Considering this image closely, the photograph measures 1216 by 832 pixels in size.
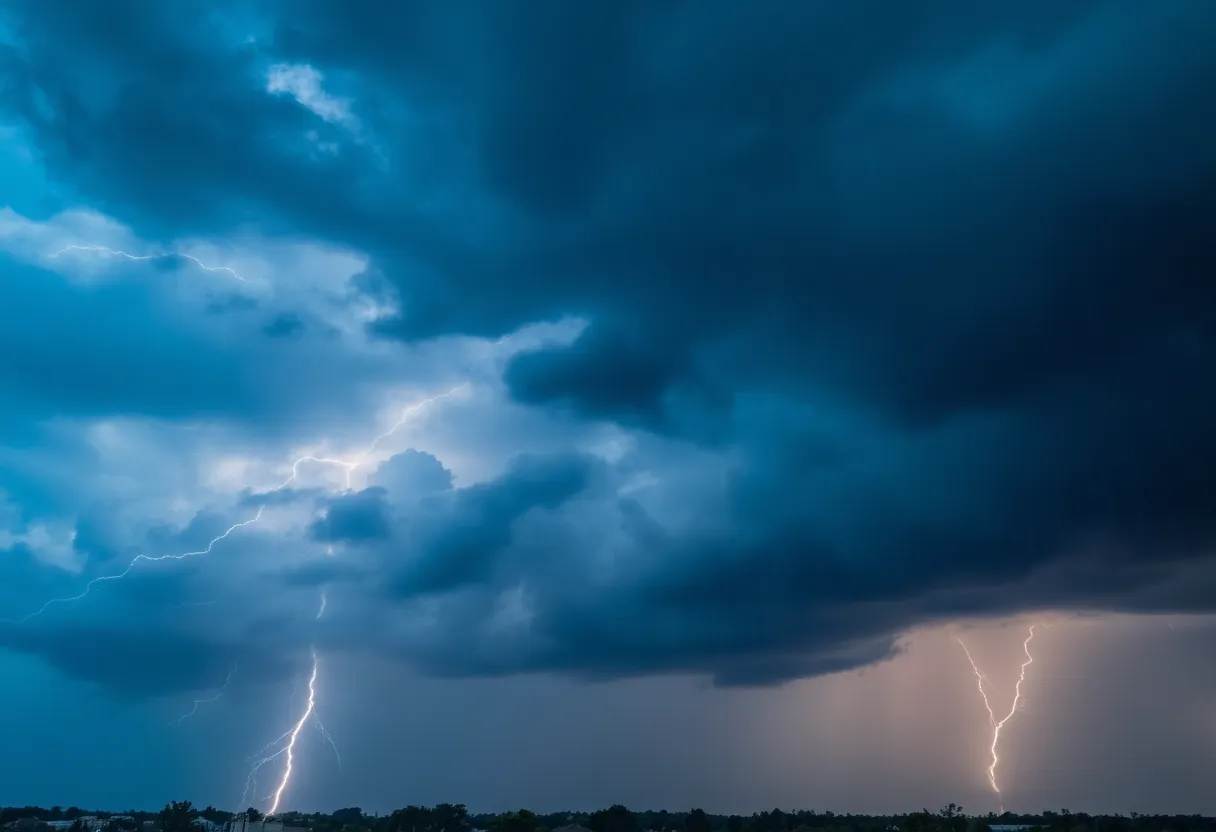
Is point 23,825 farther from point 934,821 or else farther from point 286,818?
point 934,821

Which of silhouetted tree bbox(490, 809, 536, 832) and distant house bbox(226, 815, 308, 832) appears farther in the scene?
distant house bbox(226, 815, 308, 832)

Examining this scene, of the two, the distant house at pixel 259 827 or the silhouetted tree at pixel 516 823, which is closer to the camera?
the silhouetted tree at pixel 516 823

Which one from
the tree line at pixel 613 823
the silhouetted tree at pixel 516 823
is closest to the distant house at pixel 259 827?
the tree line at pixel 613 823

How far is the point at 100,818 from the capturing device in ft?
528

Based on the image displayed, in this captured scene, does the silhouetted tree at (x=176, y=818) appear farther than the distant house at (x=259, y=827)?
No

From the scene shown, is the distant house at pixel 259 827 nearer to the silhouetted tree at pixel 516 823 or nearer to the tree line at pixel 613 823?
the tree line at pixel 613 823

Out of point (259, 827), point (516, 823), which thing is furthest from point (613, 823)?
point (259, 827)

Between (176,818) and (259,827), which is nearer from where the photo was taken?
(176,818)

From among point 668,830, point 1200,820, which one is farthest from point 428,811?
point 1200,820

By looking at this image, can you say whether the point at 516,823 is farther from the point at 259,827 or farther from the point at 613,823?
the point at 259,827

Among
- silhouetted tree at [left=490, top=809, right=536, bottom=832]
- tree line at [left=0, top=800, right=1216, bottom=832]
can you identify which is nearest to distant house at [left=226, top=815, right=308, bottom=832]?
tree line at [left=0, top=800, right=1216, bottom=832]

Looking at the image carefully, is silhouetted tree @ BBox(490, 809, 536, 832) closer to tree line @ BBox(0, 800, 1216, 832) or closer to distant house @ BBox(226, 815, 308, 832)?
tree line @ BBox(0, 800, 1216, 832)

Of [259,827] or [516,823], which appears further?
[259,827]

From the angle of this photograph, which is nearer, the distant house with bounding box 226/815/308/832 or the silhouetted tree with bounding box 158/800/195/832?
the silhouetted tree with bounding box 158/800/195/832
